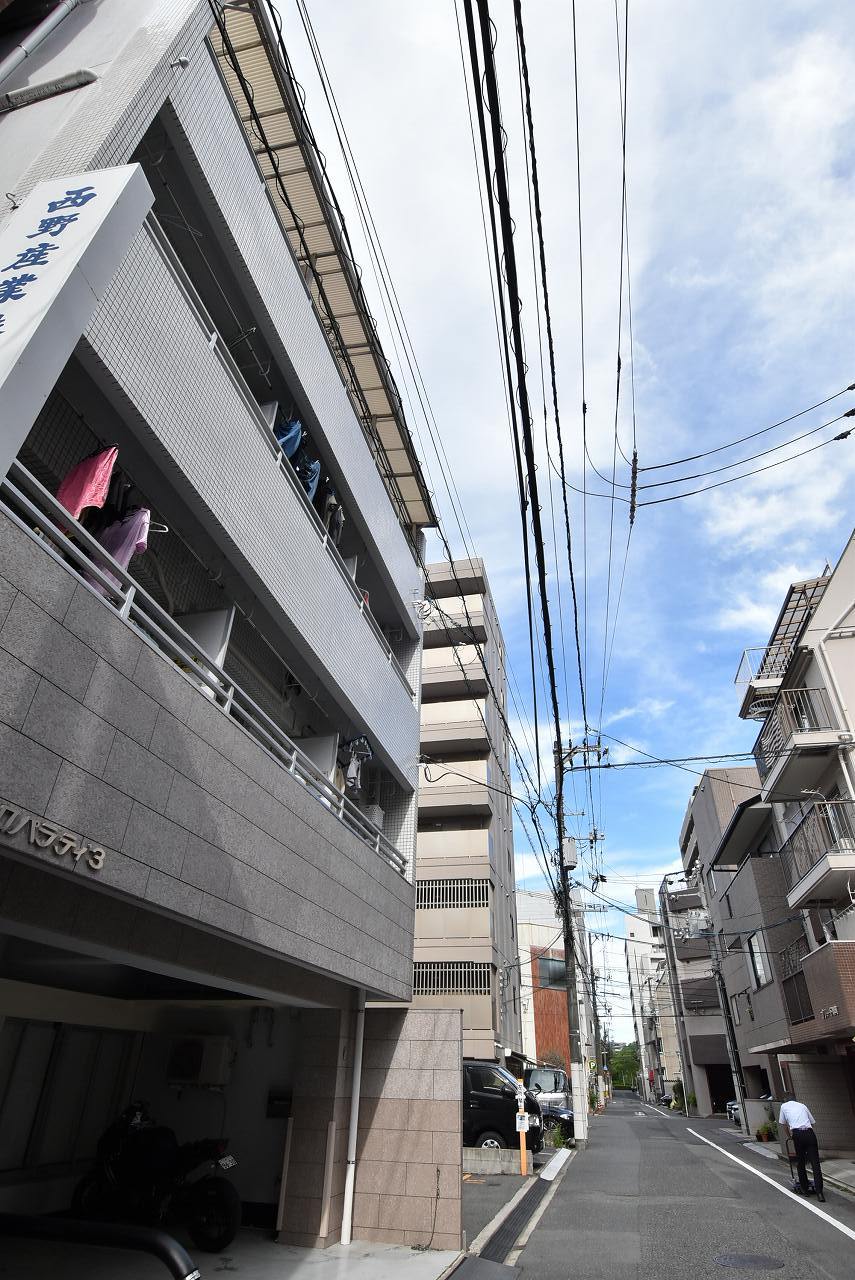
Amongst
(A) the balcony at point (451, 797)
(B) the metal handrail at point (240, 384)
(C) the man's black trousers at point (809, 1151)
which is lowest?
(C) the man's black trousers at point (809, 1151)

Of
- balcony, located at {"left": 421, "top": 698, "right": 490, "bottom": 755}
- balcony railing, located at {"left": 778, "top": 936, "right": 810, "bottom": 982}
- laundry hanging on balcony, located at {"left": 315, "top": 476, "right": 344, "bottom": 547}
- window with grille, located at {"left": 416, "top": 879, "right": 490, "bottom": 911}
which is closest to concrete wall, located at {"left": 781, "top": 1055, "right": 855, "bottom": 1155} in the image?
balcony railing, located at {"left": 778, "top": 936, "right": 810, "bottom": 982}

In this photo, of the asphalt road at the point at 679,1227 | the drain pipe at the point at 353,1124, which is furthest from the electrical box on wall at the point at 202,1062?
the asphalt road at the point at 679,1227

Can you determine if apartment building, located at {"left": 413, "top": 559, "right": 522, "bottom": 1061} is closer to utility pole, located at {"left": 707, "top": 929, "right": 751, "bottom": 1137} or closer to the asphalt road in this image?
the asphalt road

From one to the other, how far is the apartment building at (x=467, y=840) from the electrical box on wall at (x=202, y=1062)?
453 inches

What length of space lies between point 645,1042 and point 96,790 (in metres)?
89.1

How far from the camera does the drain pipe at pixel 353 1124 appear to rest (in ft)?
25.8

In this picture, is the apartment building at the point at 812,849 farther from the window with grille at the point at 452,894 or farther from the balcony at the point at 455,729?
the balcony at the point at 455,729

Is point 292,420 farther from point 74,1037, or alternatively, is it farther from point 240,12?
point 74,1037

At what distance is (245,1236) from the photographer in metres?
7.91

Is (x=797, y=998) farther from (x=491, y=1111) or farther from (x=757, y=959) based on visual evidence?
(x=491, y=1111)

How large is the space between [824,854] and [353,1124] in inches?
474

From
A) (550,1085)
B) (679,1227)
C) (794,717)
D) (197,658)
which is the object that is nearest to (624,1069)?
(550,1085)

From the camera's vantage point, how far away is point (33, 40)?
22.6 feet

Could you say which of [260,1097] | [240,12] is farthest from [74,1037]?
[240,12]
